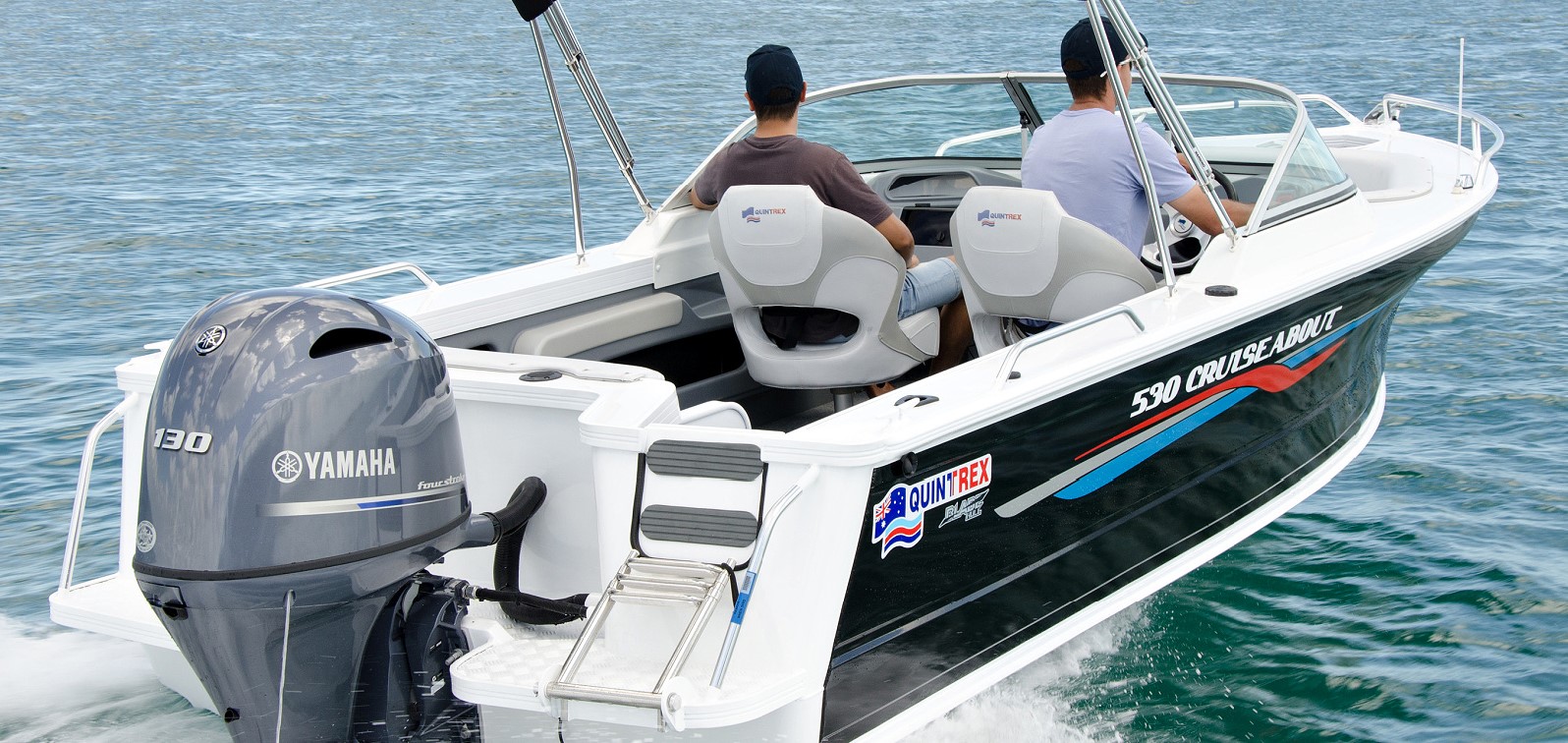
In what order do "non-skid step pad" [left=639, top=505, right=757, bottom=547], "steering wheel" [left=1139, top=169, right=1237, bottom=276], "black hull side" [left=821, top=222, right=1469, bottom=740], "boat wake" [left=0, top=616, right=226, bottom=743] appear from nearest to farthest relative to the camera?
"non-skid step pad" [left=639, top=505, right=757, bottom=547] → "black hull side" [left=821, top=222, right=1469, bottom=740] → "boat wake" [left=0, top=616, right=226, bottom=743] → "steering wheel" [left=1139, top=169, right=1237, bottom=276]

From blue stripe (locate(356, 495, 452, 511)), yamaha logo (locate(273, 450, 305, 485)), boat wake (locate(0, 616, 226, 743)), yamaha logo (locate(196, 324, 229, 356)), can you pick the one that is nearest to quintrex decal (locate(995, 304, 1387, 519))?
blue stripe (locate(356, 495, 452, 511))

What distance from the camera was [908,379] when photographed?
13.0ft

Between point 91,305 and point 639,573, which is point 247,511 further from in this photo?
point 91,305

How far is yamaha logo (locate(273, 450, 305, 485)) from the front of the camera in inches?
86.9

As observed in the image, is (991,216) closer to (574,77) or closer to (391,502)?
(574,77)

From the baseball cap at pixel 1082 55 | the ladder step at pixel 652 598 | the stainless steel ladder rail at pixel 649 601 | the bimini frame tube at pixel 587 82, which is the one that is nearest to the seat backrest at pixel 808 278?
the bimini frame tube at pixel 587 82

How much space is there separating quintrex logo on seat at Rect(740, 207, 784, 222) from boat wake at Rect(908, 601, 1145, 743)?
121 centimetres

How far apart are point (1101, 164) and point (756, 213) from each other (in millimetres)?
873

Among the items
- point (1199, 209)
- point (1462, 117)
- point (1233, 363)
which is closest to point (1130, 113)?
point (1199, 209)

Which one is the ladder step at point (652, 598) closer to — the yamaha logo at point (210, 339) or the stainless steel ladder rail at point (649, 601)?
the stainless steel ladder rail at point (649, 601)

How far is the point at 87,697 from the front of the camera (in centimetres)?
352

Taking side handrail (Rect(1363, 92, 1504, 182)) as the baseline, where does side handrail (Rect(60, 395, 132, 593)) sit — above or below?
below

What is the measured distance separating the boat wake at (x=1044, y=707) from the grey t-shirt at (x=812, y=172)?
1202 mm

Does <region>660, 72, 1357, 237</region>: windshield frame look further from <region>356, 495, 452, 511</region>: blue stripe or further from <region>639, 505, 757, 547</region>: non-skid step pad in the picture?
<region>356, 495, 452, 511</region>: blue stripe
